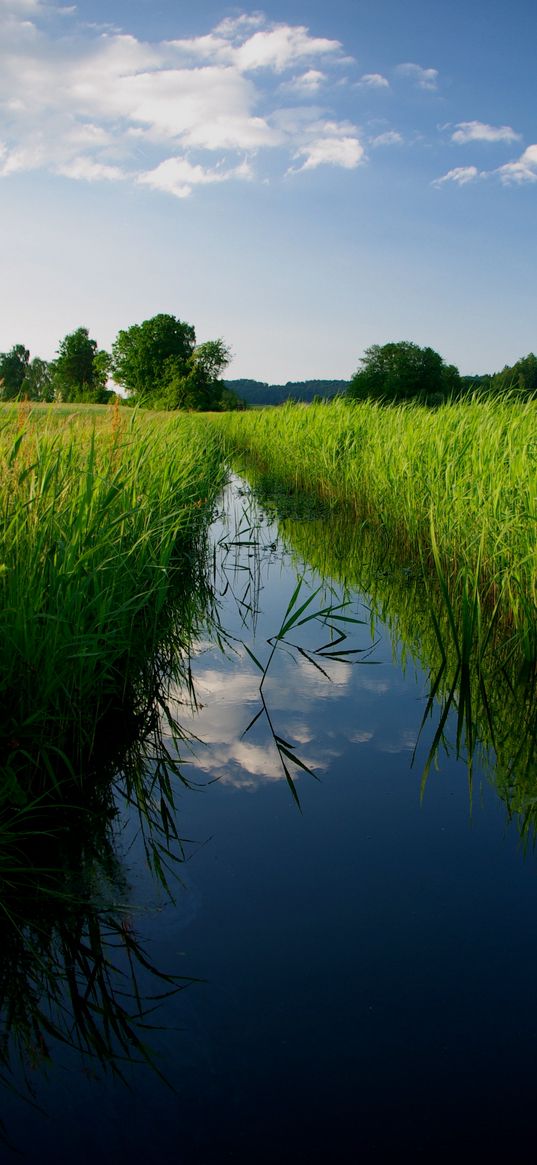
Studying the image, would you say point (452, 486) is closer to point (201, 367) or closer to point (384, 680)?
point (384, 680)

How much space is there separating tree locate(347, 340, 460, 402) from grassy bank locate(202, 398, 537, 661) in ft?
112

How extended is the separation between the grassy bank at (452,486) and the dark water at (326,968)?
1.06 metres

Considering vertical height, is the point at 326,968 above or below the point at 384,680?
below


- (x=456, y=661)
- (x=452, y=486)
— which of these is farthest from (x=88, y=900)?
(x=452, y=486)

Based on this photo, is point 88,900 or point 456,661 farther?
point 456,661

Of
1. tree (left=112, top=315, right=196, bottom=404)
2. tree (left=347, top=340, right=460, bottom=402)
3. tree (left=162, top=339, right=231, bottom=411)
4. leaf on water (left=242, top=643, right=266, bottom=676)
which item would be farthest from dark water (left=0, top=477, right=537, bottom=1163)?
tree (left=112, top=315, right=196, bottom=404)

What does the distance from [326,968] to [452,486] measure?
410cm

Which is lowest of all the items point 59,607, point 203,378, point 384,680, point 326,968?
point 326,968

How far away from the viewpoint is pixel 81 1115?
173 cm

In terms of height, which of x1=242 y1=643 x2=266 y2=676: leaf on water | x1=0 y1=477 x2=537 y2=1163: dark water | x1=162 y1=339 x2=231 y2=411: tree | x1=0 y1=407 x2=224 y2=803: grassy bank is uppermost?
x1=162 y1=339 x2=231 y2=411: tree

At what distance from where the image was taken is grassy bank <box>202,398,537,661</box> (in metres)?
4.39

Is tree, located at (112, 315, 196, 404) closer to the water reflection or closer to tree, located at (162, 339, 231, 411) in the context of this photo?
tree, located at (162, 339, 231, 411)

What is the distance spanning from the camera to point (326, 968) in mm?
2129

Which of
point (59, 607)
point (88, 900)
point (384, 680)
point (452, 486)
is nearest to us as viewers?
point (88, 900)
